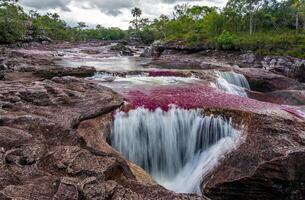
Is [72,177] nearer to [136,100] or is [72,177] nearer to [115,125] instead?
[115,125]

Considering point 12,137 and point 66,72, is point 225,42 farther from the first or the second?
point 12,137

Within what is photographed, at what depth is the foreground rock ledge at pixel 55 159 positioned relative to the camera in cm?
572

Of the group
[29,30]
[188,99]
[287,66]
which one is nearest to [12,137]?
[188,99]

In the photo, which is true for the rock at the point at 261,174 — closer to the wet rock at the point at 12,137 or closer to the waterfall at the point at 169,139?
the waterfall at the point at 169,139

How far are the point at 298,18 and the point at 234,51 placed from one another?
2431cm

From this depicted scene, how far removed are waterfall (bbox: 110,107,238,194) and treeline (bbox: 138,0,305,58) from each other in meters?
34.1

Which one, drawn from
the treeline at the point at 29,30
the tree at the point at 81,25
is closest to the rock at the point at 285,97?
the treeline at the point at 29,30

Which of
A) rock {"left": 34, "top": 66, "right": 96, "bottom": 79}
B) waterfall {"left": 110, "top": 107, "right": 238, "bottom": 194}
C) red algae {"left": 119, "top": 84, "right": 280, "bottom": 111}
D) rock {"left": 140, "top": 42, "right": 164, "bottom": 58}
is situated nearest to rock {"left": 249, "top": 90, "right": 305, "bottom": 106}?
red algae {"left": 119, "top": 84, "right": 280, "bottom": 111}

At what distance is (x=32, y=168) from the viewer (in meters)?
6.57

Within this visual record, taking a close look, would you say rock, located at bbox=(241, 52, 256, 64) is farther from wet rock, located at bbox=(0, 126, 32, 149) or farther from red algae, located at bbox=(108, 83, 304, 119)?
wet rock, located at bbox=(0, 126, 32, 149)

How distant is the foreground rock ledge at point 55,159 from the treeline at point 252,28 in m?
38.0

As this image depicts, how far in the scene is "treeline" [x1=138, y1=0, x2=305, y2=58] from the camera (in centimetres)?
4584

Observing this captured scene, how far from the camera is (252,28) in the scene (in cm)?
6694

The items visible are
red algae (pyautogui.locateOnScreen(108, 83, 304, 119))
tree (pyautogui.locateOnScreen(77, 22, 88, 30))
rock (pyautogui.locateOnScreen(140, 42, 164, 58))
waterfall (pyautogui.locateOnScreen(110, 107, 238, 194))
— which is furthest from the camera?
tree (pyautogui.locateOnScreen(77, 22, 88, 30))
